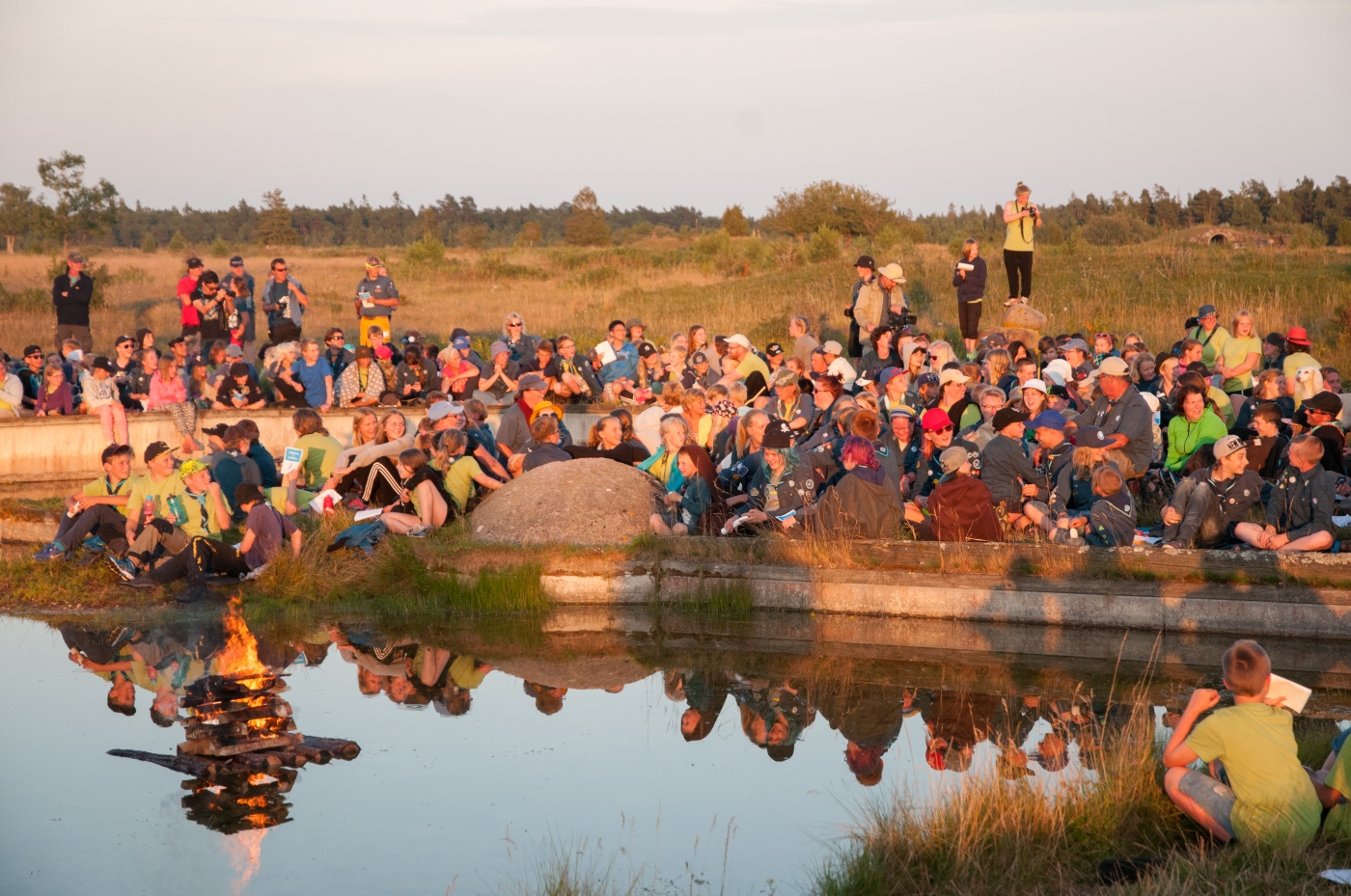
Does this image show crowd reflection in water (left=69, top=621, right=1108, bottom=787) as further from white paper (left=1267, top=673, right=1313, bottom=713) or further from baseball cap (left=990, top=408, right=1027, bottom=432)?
baseball cap (left=990, top=408, right=1027, bottom=432)

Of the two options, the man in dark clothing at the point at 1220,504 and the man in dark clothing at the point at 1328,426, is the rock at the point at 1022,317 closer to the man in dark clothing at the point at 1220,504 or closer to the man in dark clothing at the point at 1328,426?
the man in dark clothing at the point at 1328,426

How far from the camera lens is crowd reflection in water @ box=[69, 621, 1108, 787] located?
25.0 feet

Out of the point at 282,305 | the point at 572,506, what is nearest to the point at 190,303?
the point at 282,305

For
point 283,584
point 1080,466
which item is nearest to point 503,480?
point 283,584

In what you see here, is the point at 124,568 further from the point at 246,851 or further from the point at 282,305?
the point at 282,305

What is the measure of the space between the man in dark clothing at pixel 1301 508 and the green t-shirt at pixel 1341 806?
14.6 ft

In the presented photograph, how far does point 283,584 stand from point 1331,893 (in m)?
8.55

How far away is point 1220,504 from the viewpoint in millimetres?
10516

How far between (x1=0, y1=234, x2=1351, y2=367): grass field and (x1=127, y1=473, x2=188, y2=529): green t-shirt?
562 inches

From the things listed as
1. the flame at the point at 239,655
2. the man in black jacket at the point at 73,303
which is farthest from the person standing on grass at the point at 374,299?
the flame at the point at 239,655

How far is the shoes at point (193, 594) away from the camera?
11.3m

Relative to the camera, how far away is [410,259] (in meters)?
50.2

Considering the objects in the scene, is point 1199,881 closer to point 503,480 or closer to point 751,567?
point 751,567

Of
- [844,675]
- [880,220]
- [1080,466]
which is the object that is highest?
[880,220]
